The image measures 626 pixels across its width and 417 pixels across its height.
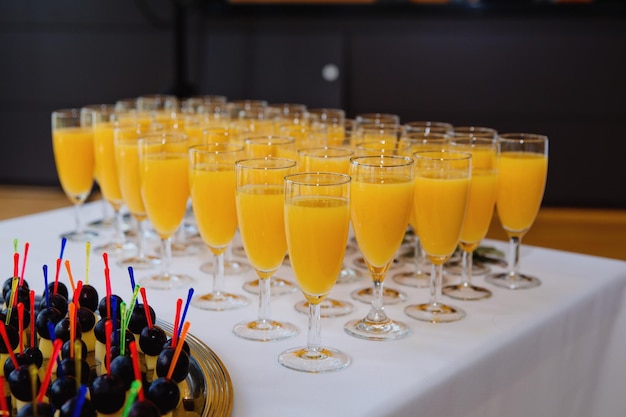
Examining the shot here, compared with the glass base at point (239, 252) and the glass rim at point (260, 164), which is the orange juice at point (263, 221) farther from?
the glass base at point (239, 252)

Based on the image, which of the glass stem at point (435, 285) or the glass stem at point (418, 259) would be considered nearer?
the glass stem at point (435, 285)

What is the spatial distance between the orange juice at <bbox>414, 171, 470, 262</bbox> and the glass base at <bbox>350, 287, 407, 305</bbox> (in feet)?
0.36

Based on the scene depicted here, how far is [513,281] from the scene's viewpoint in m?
1.43

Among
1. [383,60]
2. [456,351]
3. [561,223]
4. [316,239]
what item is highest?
[383,60]

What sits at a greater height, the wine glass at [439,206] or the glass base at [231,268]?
the wine glass at [439,206]

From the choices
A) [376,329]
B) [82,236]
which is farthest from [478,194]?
[82,236]

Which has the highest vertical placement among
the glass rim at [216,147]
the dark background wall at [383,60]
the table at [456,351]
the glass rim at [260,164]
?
the dark background wall at [383,60]

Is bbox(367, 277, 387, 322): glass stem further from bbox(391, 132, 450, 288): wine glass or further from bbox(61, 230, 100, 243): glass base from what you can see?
bbox(61, 230, 100, 243): glass base

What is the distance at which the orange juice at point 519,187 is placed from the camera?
4.71 feet

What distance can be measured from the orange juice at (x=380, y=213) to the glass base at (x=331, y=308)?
0.12 m

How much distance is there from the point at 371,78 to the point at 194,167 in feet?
10.8

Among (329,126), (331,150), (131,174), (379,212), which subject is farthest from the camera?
(329,126)

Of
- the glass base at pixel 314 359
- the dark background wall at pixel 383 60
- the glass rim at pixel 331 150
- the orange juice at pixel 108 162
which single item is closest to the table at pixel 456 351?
the glass base at pixel 314 359

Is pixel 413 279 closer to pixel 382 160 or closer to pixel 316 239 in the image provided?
pixel 382 160
